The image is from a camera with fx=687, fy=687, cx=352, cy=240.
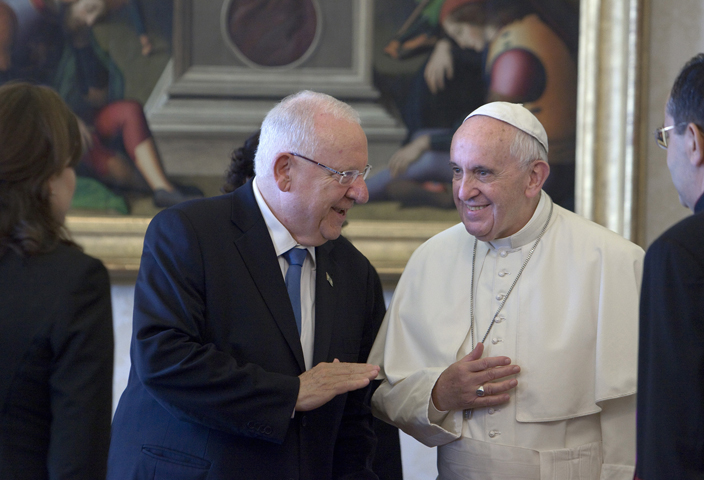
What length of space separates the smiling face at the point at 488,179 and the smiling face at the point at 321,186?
1.11 ft

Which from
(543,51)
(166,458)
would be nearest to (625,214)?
(543,51)

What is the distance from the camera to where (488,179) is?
221 cm

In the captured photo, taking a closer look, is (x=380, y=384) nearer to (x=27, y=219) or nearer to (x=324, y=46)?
(x=27, y=219)

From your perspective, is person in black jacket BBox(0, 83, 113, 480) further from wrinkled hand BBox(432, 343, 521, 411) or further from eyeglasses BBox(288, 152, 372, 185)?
wrinkled hand BBox(432, 343, 521, 411)

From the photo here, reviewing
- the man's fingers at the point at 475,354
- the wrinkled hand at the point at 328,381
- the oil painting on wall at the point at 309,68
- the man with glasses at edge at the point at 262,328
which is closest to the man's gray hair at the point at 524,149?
the man with glasses at edge at the point at 262,328

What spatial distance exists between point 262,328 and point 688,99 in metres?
1.27

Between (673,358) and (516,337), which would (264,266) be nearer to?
(516,337)

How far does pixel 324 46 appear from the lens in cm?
329

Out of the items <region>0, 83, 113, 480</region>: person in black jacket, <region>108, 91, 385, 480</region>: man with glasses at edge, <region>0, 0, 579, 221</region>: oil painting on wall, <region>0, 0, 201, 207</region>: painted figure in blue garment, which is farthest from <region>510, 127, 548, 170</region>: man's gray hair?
<region>0, 0, 201, 207</region>: painted figure in blue garment

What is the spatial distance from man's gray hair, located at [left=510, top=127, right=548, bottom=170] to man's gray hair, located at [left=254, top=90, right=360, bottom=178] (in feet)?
1.71

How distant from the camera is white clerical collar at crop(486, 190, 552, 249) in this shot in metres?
2.32

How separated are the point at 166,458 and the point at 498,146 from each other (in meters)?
1.38

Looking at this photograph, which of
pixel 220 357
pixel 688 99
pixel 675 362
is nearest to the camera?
pixel 675 362

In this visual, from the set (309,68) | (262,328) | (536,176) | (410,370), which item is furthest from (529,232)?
(309,68)
